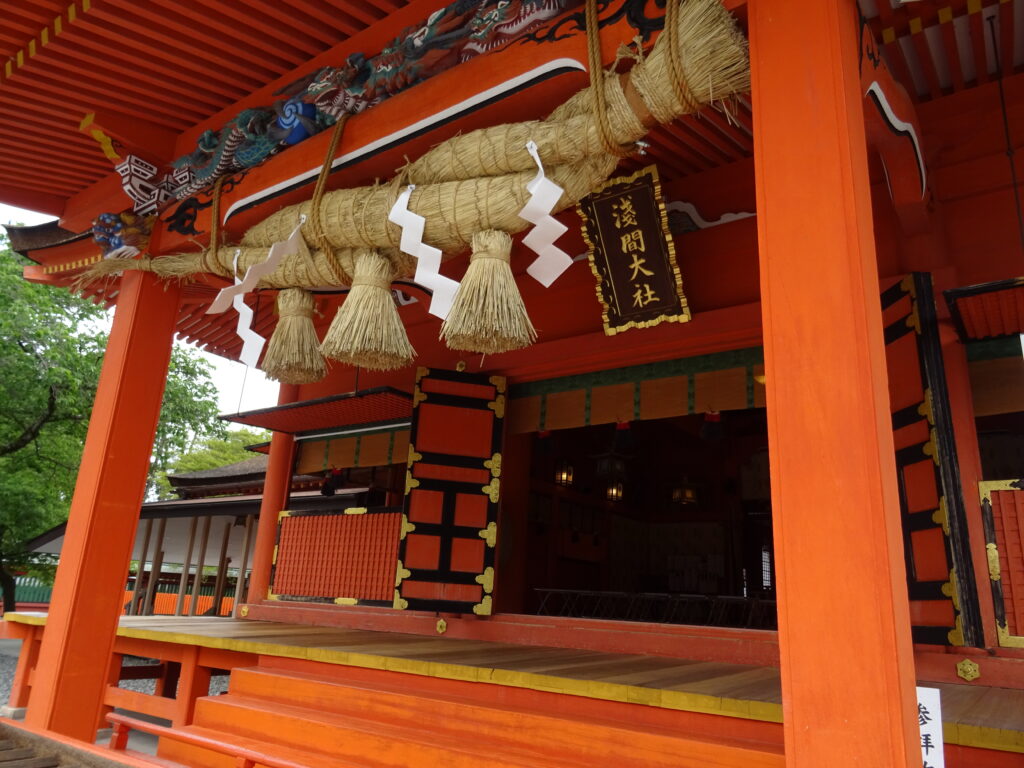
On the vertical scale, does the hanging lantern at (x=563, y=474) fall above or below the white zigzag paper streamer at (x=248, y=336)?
above

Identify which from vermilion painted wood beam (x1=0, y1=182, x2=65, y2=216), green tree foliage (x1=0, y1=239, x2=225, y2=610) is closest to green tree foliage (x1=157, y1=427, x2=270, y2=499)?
green tree foliage (x1=0, y1=239, x2=225, y2=610)

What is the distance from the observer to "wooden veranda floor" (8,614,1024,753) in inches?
98.1

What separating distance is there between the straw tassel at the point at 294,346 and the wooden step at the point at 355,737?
1.64m

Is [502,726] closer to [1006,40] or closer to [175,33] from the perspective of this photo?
[175,33]

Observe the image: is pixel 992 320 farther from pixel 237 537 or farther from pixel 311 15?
pixel 237 537

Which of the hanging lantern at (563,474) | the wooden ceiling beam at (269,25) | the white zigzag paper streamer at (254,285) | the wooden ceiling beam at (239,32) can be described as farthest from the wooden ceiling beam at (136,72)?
the hanging lantern at (563,474)

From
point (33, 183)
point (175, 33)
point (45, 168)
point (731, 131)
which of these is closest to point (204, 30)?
point (175, 33)

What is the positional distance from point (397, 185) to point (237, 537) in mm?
11309

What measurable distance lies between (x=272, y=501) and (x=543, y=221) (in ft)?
17.1

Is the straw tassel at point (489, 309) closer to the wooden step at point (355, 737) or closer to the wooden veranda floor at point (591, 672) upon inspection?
the wooden veranda floor at point (591, 672)

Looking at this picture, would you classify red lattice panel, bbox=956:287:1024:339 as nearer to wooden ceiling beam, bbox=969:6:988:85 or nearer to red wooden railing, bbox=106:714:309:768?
wooden ceiling beam, bbox=969:6:988:85

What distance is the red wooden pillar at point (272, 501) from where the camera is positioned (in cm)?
686

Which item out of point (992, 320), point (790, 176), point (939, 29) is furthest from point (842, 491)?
point (939, 29)

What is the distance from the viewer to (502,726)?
2.95 meters
